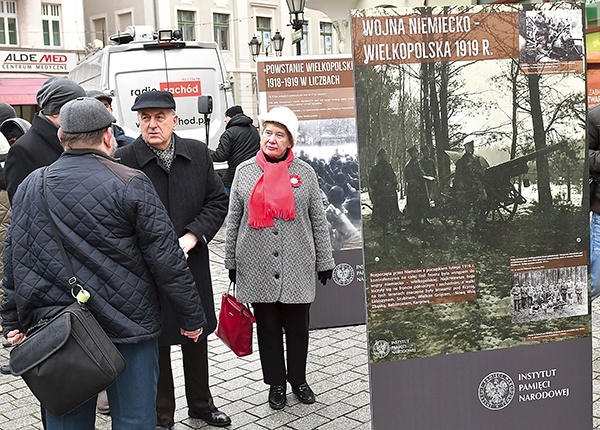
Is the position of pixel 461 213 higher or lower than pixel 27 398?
higher

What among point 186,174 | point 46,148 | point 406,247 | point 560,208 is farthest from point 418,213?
point 46,148

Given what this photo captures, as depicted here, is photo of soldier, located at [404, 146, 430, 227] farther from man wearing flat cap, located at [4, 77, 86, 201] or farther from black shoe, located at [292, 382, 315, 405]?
man wearing flat cap, located at [4, 77, 86, 201]

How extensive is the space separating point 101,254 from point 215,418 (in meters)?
1.74

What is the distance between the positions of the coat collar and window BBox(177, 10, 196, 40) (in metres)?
31.0

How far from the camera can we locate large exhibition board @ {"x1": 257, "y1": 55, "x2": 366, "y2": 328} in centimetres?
597

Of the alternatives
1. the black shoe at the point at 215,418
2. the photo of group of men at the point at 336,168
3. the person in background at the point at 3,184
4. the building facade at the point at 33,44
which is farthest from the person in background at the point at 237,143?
the building facade at the point at 33,44

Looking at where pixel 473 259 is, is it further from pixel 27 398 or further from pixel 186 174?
pixel 27 398

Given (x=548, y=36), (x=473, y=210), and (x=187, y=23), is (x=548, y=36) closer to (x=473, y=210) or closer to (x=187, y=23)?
(x=473, y=210)

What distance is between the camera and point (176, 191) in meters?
4.27

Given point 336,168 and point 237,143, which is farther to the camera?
point 237,143

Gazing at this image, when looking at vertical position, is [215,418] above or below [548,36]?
below

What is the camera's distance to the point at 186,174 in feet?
14.1

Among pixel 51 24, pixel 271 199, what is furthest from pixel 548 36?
pixel 51 24

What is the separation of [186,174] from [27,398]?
187 cm
